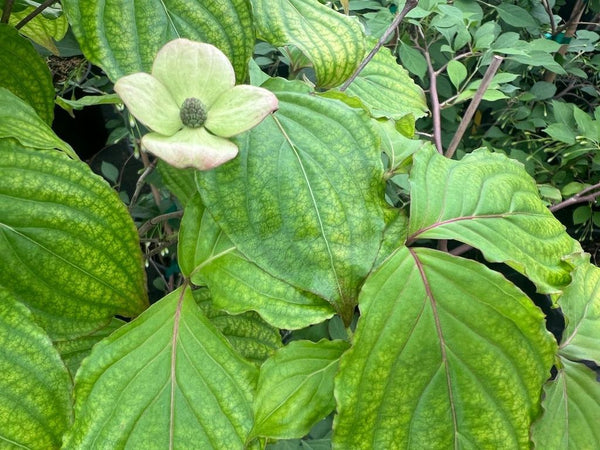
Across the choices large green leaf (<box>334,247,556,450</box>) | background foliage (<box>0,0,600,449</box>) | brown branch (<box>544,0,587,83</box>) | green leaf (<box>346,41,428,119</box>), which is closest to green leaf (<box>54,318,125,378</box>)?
background foliage (<box>0,0,600,449</box>)

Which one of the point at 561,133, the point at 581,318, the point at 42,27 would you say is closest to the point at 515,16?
the point at 561,133

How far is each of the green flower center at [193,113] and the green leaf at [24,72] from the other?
21cm

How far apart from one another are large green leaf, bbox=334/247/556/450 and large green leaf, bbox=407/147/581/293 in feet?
0.12

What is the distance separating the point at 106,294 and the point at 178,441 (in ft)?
0.39

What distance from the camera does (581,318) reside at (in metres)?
0.57

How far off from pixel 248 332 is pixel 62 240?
0.19 meters

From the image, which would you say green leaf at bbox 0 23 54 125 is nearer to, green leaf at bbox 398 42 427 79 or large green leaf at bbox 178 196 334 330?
large green leaf at bbox 178 196 334 330

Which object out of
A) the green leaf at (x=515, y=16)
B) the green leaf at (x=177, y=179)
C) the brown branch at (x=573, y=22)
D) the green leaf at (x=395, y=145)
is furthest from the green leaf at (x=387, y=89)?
the brown branch at (x=573, y=22)

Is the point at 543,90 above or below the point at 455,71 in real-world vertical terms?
below

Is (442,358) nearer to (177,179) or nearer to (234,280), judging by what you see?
(234,280)

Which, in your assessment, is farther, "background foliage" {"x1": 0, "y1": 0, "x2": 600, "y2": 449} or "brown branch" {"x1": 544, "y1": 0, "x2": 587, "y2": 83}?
"brown branch" {"x1": 544, "y1": 0, "x2": 587, "y2": 83}

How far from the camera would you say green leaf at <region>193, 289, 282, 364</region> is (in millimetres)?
520

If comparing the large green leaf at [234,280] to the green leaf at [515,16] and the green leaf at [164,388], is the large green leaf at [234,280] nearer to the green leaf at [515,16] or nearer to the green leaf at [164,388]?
the green leaf at [164,388]

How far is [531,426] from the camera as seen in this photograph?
0.43 meters
